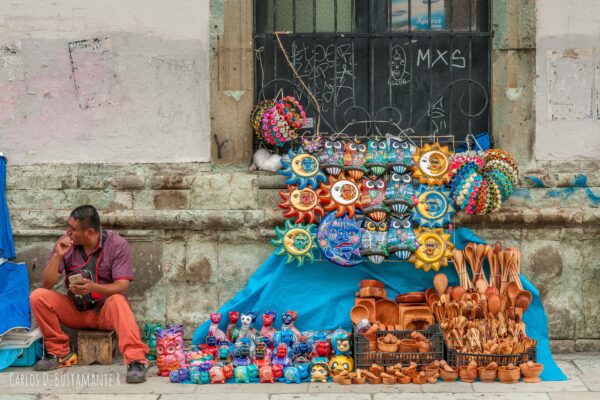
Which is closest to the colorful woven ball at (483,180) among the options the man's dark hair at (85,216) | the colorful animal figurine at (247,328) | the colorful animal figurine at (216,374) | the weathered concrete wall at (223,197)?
the weathered concrete wall at (223,197)

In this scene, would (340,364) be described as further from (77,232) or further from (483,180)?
(77,232)

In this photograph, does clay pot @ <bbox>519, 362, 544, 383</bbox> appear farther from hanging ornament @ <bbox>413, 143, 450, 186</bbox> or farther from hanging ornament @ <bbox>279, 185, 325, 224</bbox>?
hanging ornament @ <bbox>279, 185, 325, 224</bbox>

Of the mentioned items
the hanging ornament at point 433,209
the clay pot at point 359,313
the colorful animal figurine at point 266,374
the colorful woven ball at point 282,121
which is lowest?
the colorful animal figurine at point 266,374

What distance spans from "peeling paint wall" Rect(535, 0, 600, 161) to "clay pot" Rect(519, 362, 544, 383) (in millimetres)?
1767

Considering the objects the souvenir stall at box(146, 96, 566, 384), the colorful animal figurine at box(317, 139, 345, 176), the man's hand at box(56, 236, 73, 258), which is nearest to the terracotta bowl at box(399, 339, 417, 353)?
the souvenir stall at box(146, 96, 566, 384)

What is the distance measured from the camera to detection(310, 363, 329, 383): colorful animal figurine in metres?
6.63

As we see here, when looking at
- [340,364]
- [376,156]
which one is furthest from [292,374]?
[376,156]

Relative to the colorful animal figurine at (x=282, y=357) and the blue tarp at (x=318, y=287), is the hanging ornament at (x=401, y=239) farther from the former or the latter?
the colorful animal figurine at (x=282, y=357)

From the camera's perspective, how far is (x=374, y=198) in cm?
730

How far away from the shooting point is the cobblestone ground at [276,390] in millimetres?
6312

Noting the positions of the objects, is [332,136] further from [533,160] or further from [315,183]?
[533,160]

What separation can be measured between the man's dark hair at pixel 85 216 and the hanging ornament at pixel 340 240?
5.37 ft

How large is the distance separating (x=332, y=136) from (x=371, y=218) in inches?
30.7

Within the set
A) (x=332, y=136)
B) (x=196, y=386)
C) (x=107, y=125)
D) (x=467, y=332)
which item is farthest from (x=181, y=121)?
(x=467, y=332)
